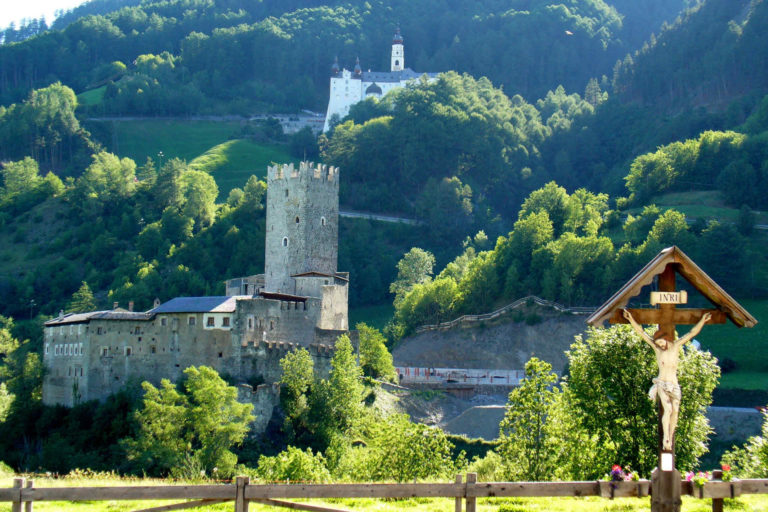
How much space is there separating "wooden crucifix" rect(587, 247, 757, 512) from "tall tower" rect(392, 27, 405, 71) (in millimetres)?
159584

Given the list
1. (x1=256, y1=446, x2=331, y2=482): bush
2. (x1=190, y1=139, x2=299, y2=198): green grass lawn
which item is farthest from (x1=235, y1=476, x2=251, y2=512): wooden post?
(x1=190, y1=139, x2=299, y2=198): green grass lawn

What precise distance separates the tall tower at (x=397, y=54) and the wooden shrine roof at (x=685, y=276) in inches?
6284

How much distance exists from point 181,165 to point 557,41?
7960 cm

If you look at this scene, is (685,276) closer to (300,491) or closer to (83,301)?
(300,491)

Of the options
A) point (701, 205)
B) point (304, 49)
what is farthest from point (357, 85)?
point (701, 205)

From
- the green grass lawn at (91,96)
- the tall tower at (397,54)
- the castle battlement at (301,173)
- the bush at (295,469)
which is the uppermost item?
the tall tower at (397,54)

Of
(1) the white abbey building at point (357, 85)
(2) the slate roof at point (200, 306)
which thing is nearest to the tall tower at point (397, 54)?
(1) the white abbey building at point (357, 85)

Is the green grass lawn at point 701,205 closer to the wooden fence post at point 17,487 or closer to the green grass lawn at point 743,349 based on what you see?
the green grass lawn at point 743,349

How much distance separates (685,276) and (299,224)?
54.5 meters

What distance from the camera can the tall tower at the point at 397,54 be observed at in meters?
174

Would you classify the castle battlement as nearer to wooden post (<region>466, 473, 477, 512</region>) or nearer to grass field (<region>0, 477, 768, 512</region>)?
grass field (<region>0, 477, 768, 512</region>)

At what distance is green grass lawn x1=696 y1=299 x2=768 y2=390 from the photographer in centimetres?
6272

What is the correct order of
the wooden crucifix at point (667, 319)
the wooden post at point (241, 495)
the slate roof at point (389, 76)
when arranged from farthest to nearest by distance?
1. the slate roof at point (389, 76)
2. the wooden post at point (241, 495)
3. the wooden crucifix at point (667, 319)

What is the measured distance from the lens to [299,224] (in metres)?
69.2
